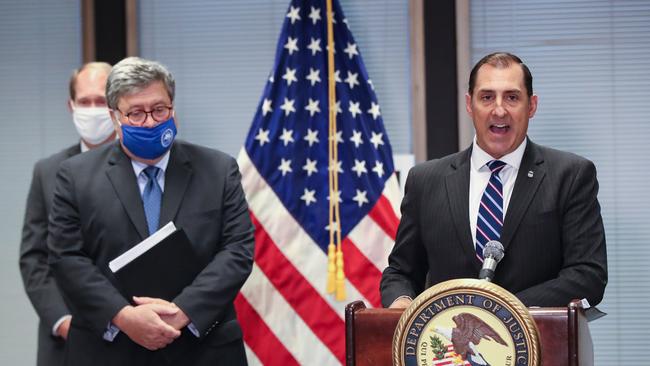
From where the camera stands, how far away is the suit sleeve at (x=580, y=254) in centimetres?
245

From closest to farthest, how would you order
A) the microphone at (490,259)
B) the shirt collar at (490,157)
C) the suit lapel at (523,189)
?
the microphone at (490,259) → the suit lapel at (523,189) → the shirt collar at (490,157)

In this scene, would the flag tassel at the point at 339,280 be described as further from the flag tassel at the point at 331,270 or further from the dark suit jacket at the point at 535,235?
the dark suit jacket at the point at 535,235

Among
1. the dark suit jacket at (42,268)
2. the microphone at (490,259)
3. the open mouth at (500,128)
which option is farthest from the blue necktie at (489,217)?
the dark suit jacket at (42,268)

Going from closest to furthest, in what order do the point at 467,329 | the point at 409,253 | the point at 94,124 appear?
1. the point at 467,329
2. the point at 409,253
3. the point at 94,124

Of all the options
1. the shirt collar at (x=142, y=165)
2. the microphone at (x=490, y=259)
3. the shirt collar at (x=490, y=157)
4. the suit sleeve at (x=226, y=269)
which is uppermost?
the shirt collar at (x=490, y=157)

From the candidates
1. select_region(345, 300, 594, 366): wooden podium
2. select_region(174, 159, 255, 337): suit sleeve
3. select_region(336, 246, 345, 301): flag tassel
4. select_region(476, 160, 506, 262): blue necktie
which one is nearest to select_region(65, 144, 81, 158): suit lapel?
select_region(174, 159, 255, 337): suit sleeve

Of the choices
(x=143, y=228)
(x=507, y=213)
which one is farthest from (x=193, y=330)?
(x=507, y=213)

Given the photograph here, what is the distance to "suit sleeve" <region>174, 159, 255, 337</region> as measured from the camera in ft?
9.77

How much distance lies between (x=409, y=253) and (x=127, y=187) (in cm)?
98

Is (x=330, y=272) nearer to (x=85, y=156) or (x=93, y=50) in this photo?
(x=85, y=156)

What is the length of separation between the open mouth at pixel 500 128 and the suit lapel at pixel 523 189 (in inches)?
4.1

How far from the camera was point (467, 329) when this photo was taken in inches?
78.4

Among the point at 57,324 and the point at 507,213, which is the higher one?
the point at 507,213

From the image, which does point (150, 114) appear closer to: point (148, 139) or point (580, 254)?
point (148, 139)
